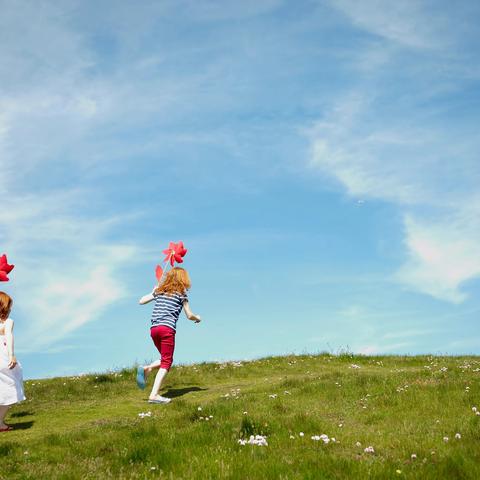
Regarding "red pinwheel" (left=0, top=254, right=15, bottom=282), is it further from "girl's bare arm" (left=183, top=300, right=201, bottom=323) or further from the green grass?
"girl's bare arm" (left=183, top=300, right=201, bottom=323)

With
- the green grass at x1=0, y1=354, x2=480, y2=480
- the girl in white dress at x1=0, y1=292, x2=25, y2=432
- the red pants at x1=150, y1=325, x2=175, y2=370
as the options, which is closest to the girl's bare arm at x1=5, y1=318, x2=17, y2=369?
the girl in white dress at x1=0, y1=292, x2=25, y2=432

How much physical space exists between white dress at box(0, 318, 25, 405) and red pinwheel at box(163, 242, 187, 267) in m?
5.39

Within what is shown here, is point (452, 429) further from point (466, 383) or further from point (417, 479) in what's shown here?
point (466, 383)

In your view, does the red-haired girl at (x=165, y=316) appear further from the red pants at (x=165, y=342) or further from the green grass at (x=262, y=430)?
the green grass at (x=262, y=430)

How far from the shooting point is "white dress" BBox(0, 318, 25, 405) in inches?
583

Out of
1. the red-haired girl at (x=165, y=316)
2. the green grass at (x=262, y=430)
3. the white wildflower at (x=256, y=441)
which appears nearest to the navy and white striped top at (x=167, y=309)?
the red-haired girl at (x=165, y=316)

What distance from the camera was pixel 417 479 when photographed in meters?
8.29

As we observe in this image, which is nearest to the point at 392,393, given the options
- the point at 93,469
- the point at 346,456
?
the point at 346,456

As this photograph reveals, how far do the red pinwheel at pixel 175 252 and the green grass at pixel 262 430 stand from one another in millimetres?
4085

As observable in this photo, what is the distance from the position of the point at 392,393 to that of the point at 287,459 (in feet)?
20.5

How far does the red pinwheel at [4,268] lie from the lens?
17656 mm

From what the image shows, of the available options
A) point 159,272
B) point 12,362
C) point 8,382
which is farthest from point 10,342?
point 159,272

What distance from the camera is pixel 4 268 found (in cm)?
1788

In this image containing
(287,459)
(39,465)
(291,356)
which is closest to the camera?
(287,459)
